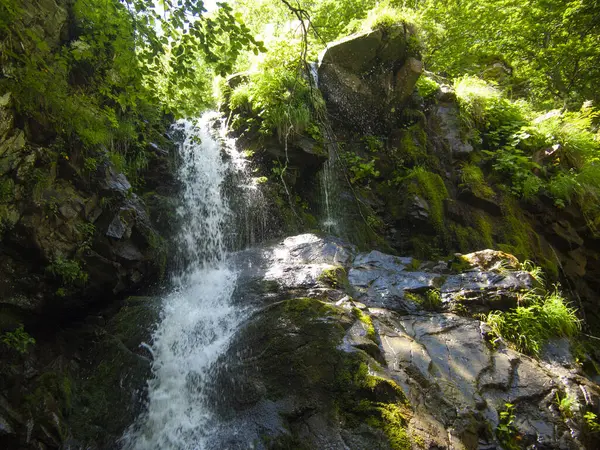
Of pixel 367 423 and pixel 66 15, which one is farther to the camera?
pixel 66 15

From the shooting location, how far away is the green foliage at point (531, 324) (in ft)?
13.5

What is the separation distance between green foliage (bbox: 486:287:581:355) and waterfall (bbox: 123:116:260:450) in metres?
3.17

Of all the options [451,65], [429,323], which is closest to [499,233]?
[429,323]

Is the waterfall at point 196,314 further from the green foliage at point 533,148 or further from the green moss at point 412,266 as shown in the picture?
the green foliage at point 533,148

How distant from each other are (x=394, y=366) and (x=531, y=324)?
2012 mm

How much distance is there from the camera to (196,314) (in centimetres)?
478

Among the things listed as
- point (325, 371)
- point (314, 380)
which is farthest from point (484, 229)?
point (314, 380)

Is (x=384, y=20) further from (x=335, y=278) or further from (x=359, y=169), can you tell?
(x=335, y=278)

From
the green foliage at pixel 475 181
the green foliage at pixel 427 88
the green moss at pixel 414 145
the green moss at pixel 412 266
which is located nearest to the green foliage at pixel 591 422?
the green moss at pixel 412 266

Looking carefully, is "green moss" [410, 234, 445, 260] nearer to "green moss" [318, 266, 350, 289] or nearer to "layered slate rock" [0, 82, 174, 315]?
"green moss" [318, 266, 350, 289]

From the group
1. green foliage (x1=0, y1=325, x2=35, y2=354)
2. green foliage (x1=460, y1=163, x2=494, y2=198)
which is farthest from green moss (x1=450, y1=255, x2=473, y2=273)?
green foliage (x1=0, y1=325, x2=35, y2=354)

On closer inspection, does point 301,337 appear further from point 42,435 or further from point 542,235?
point 542,235

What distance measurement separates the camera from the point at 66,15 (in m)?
5.18

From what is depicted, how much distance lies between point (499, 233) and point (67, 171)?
7791mm
